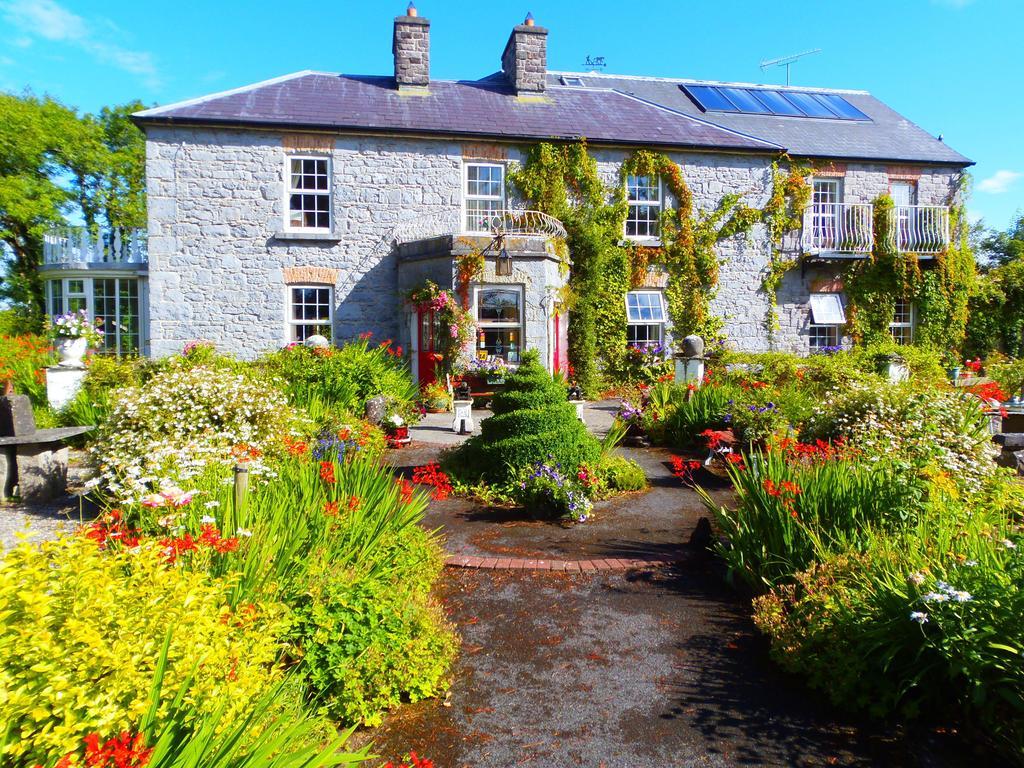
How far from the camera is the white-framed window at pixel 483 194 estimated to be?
15.8 metres

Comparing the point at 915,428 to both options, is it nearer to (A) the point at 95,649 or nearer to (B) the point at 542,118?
(A) the point at 95,649

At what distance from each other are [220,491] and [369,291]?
11.4 meters

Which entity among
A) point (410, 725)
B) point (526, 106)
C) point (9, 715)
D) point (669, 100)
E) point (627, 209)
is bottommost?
point (410, 725)

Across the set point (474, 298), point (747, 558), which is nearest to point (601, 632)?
point (747, 558)

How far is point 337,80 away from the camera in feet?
54.9

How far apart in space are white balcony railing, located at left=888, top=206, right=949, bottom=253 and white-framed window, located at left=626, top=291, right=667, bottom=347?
6.58 m

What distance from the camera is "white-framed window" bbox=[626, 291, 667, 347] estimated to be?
16.7 meters

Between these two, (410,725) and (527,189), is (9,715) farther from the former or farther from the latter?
(527,189)

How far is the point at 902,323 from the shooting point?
59.6 feet

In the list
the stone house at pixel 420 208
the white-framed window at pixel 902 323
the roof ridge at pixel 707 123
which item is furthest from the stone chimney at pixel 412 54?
the white-framed window at pixel 902 323

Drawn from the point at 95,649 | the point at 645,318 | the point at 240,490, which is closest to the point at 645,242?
the point at 645,318

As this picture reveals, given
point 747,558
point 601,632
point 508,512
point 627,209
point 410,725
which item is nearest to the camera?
point 410,725

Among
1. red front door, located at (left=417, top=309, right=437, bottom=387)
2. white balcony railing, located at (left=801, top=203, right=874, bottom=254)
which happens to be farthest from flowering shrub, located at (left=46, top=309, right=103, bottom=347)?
white balcony railing, located at (left=801, top=203, right=874, bottom=254)

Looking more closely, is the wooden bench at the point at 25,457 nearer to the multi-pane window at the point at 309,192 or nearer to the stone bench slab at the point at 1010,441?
the multi-pane window at the point at 309,192
